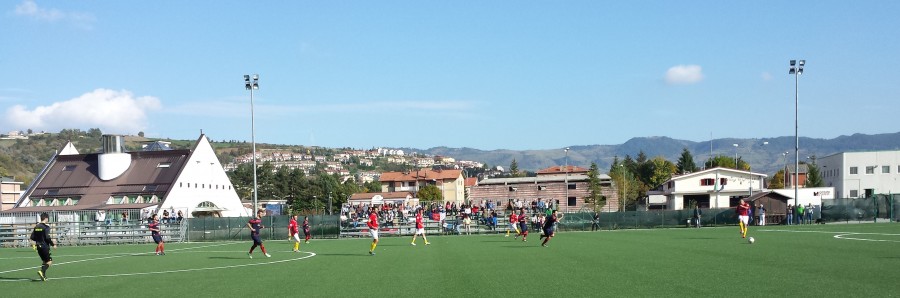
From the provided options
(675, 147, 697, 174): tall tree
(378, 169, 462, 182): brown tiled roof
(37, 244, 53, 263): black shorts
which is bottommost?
(37, 244, 53, 263): black shorts

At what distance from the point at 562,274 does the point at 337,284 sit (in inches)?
211

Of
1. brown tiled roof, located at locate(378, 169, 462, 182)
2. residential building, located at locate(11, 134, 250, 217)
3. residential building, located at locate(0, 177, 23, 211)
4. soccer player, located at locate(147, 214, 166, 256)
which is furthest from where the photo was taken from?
brown tiled roof, located at locate(378, 169, 462, 182)

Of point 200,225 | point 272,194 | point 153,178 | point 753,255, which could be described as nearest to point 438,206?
point 200,225

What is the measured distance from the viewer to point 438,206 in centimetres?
6191

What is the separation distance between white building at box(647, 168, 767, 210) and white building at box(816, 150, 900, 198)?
10.7 metres

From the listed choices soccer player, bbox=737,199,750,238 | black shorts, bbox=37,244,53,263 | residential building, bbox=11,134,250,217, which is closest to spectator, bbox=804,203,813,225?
soccer player, bbox=737,199,750,238

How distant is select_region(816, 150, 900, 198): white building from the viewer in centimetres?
9144

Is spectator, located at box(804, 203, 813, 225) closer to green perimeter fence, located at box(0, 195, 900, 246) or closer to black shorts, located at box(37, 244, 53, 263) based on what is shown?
green perimeter fence, located at box(0, 195, 900, 246)

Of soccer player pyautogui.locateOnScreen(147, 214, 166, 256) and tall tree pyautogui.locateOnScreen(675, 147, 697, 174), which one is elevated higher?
tall tree pyautogui.locateOnScreen(675, 147, 697, 174)

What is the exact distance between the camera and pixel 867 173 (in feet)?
305

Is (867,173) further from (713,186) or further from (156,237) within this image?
(156,237)

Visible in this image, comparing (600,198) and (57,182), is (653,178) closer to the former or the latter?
(600,198)

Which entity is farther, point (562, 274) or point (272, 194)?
point (272, 194)

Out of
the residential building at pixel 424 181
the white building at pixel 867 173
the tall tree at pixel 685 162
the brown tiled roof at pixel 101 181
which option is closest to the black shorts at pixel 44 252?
the brown tiled roof at pixel 101 181
